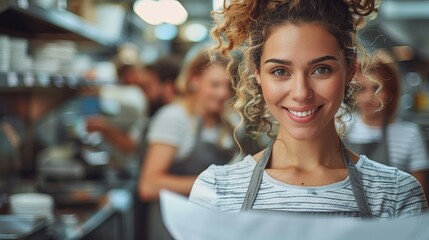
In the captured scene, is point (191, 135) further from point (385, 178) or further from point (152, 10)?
point (385, 178)

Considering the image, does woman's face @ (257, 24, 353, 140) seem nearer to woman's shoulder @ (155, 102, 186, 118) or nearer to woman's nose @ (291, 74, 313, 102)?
woman's nose @ (291, 74, 313, 102)

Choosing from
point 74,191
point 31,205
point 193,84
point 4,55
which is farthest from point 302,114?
point 74,191

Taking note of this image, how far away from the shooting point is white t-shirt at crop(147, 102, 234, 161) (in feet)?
6.46

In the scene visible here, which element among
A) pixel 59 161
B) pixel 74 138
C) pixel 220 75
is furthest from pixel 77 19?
pixel 220 75

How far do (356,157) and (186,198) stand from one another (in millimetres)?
347

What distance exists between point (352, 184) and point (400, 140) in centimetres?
30

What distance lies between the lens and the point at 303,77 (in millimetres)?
1285

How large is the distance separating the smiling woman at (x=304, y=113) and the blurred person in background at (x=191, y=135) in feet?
0.34

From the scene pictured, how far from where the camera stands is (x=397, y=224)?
3.98 ft

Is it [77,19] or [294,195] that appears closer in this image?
[294,195]

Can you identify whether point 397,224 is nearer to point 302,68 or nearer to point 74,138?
point 302,68

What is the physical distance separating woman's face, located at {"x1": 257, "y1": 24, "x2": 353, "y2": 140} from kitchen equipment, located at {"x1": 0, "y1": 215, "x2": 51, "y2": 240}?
3.51 feet

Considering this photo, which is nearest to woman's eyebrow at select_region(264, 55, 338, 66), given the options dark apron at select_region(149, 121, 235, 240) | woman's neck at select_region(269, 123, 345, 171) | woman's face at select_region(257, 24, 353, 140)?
woman's face at select_region(257, 24, 353, 140)

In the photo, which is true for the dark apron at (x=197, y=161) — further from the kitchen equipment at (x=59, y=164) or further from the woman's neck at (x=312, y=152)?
the kitchen equipment at (x=59, y=164)
